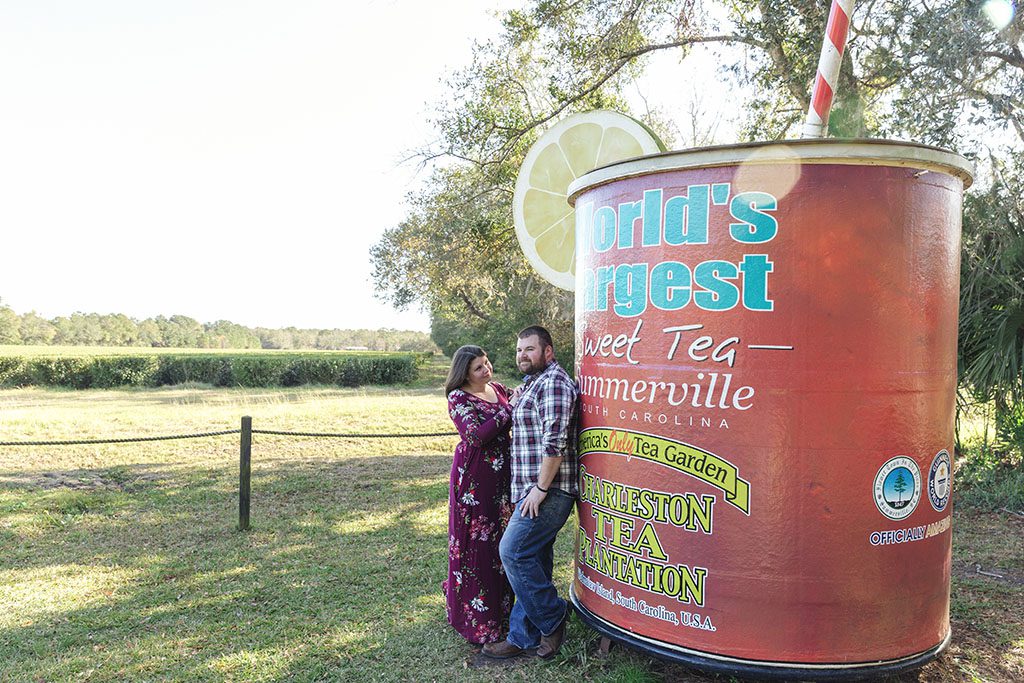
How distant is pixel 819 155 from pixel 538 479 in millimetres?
2217

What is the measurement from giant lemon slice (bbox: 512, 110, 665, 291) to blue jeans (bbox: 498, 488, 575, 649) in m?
1.69

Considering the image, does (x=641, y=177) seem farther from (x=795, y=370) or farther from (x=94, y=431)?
(x=94, y=431)

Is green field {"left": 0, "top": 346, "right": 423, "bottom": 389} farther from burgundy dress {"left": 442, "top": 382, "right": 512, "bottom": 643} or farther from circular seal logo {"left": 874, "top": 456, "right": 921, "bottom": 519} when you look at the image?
circular seal logo {"left": 874, "top": 456, "right": 921, "bottom": 519}

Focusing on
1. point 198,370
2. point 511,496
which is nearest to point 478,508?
point 511,496

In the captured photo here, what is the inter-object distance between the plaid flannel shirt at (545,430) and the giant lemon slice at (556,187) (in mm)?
1223

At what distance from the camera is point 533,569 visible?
4312 millimetres

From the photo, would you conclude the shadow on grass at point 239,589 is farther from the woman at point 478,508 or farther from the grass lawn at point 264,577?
the woman at point 478,508

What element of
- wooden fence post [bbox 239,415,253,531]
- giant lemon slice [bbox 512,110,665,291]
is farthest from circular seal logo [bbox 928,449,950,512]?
wooden fence post [bbox 239,415,253,531]

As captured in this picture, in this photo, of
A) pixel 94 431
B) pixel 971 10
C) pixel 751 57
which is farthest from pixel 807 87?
pixel 94 431

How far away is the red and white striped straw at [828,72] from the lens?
3.95 meters

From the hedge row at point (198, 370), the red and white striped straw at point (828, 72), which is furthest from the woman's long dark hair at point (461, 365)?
the hedge row at point (198, 370)

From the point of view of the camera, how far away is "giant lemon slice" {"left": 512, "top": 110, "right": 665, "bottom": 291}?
5254mm

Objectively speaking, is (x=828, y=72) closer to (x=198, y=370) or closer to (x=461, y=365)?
(x=461, y=365)

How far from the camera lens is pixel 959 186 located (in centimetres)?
383
